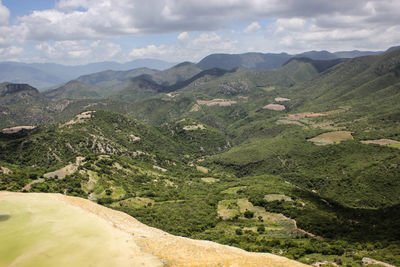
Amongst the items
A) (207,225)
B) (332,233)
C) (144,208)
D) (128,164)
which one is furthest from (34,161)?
(332,233)

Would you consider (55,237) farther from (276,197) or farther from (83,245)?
(276,197)

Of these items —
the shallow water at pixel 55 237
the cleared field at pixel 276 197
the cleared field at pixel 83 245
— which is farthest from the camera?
the cleared field at pixel 276 197

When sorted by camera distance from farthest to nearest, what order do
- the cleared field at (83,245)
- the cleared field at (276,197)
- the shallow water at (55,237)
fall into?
the cleared field at (276,197) < the cleared field at (83,245) < the shallow water at (55,237)

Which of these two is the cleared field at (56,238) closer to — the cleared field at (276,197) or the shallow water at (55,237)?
the shallow water at (55,237)

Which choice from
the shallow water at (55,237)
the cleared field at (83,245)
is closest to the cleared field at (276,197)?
the cleared field at (83,245)

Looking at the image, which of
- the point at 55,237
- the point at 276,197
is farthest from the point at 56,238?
the point at 276,197

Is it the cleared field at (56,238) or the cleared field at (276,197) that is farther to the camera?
the cleared field at (276,197)

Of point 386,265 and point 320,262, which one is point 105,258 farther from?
point 386,265

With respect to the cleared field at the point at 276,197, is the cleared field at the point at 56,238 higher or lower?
higher
